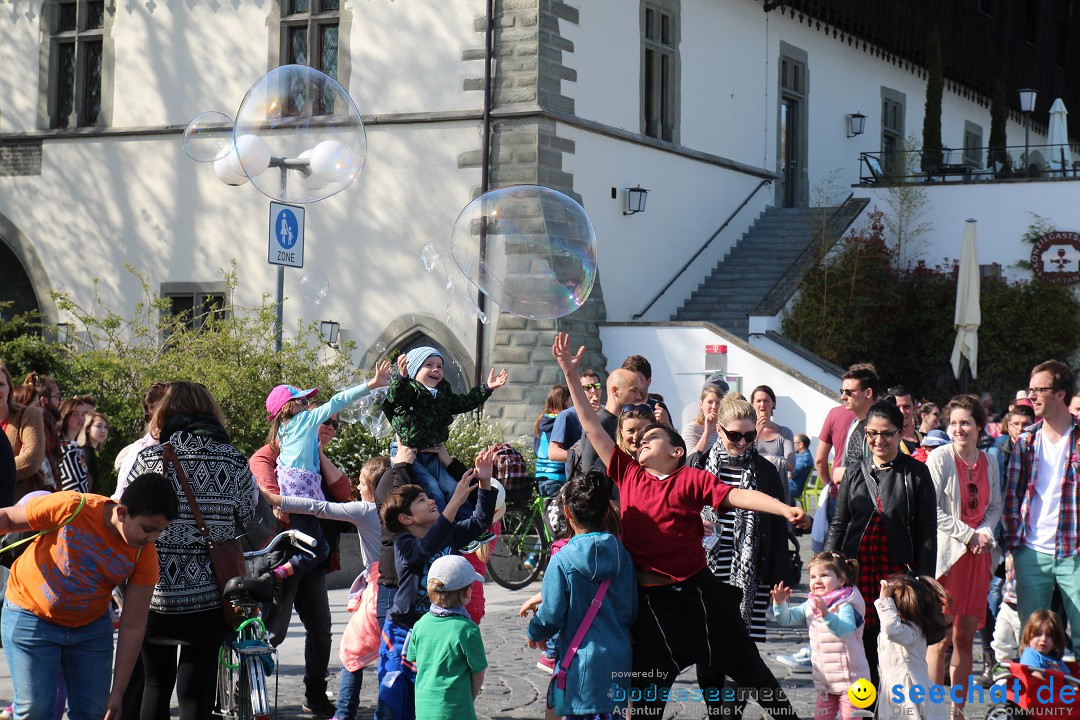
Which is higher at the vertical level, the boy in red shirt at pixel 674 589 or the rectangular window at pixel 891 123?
the rectangular window at pixel 891 123

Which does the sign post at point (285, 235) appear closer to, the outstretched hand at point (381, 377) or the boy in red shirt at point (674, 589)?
the outstretched hand at point (381, 377)

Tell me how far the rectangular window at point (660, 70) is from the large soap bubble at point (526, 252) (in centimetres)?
1189

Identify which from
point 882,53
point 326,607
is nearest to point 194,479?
point 326,607

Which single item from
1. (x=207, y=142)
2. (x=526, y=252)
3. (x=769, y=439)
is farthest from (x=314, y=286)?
(x=526, y=252)

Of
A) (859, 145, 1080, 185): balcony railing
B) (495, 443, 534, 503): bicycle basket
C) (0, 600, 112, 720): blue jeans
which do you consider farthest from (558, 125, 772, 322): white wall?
(0, 600, 112, 720): blue jeans

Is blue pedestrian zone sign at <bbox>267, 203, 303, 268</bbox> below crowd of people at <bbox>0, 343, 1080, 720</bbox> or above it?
above

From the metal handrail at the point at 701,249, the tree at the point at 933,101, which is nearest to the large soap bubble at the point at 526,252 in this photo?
the metal handrail at the point at 701,249

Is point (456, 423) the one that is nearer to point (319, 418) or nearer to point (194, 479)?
point (319, 418)

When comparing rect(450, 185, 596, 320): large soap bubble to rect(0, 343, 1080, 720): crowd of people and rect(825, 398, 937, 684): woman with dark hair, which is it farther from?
rect(825, 398, 937, 684): woman with dark hair

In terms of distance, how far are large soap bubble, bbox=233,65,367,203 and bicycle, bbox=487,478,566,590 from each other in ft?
10.1

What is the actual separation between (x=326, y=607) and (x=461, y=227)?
2.70 meters

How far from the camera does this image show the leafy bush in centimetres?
2281

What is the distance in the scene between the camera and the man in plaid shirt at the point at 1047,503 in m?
7.52

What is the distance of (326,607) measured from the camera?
7.77 meters
